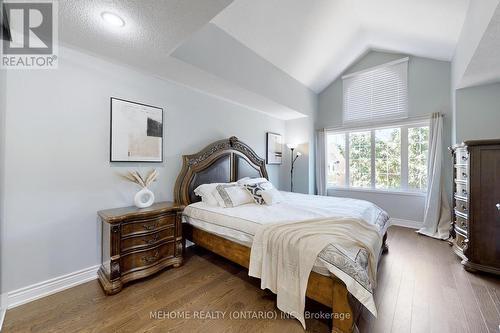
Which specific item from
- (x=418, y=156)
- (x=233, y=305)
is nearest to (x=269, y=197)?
(x=233, y=305)

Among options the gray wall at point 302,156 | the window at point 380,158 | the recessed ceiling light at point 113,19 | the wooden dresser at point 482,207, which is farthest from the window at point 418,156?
the recessed ceiling light at point 113,19

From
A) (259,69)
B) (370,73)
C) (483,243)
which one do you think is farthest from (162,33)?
(370,73)

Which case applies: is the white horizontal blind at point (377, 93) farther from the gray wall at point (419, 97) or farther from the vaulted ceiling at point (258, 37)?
the vaulted ceiling at point (258, 37)

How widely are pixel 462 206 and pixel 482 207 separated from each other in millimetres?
294

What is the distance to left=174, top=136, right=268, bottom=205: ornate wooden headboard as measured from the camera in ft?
9.36

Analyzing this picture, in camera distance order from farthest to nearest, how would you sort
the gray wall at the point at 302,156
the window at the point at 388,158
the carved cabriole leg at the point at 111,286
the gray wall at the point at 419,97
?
the gray wall at the point at 302,156
the window at the point at 388,158
the gray wall at the point at 419,97
the carved cabriole leg at the point at 111,286

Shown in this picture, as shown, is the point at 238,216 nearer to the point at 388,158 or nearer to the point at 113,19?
the point at 113,19

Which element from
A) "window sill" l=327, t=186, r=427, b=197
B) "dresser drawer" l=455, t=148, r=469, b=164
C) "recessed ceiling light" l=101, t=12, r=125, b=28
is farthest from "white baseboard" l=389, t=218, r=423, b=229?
"recessed ceiling light" l=101, t=12, r=125, b=28

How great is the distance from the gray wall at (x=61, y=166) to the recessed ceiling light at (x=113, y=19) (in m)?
0.72

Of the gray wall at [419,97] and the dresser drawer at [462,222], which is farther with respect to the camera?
the gray wall at [419,97]

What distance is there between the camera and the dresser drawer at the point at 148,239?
1985 millimetres

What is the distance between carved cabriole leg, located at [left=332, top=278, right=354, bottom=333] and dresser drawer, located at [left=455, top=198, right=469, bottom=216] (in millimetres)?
2223

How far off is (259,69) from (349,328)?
324 centimetres

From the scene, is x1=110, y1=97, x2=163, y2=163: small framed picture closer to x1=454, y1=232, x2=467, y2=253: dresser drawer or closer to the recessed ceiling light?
the recessed ceiling light
